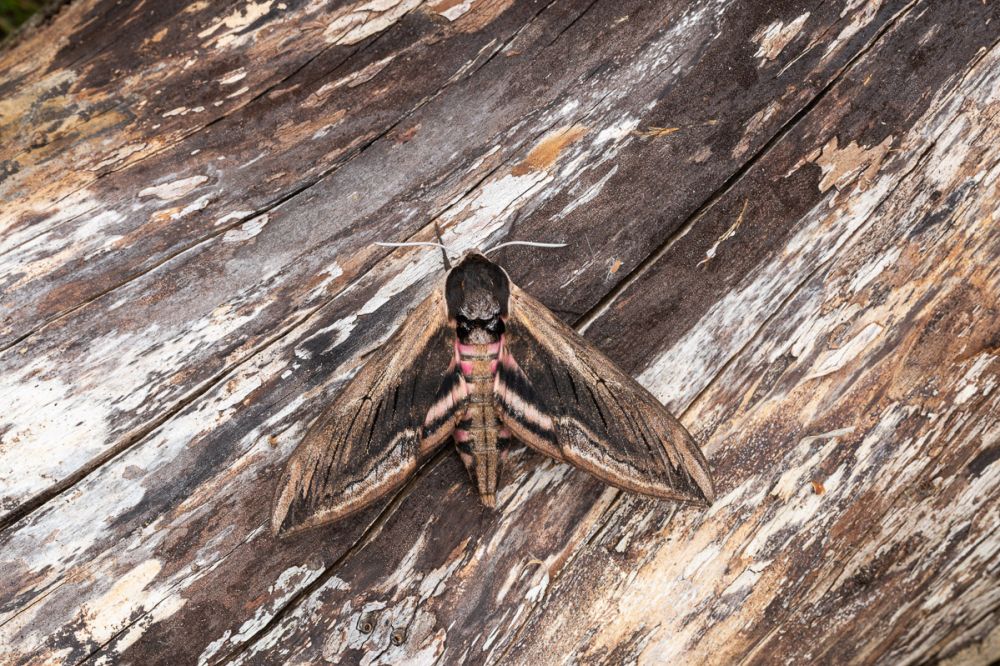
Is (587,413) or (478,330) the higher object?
(478,330)

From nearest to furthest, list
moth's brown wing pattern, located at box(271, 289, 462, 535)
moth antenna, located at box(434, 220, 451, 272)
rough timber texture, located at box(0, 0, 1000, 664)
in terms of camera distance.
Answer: moth's brown wing pattern, located at box(271, 289, 462, 535) → rough timber texture, located at box(0, 0, 1000, 664) → moth antenna, located at box(434, 220, 451, 272)

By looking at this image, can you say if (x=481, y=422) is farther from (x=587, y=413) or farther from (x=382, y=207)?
(x=382, y=207)

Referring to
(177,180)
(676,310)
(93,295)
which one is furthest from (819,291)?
(93,295)

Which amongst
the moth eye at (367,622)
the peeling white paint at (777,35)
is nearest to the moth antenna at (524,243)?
the peeling white paint at (777,35)

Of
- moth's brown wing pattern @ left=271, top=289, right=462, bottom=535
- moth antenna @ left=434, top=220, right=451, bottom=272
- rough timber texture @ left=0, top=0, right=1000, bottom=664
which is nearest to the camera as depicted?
moth's brown wing pattern @ left=271, top=289, right=462, bottom=535

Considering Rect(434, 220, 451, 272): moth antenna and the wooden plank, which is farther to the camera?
Rect(434, 220, 451, 272): moth antenna

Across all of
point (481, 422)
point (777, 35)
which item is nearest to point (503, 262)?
point (481, 422)

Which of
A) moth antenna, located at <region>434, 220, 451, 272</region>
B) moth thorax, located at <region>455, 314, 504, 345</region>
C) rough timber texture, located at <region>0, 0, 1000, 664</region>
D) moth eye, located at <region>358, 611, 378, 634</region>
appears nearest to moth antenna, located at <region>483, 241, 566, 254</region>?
rough timber texture, located at <region>0, 0, 1000, 664</region>

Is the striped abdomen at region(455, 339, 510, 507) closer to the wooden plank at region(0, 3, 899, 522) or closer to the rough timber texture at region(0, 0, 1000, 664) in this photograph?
the rough timber texture at region(0, 0, 1000, 664)
